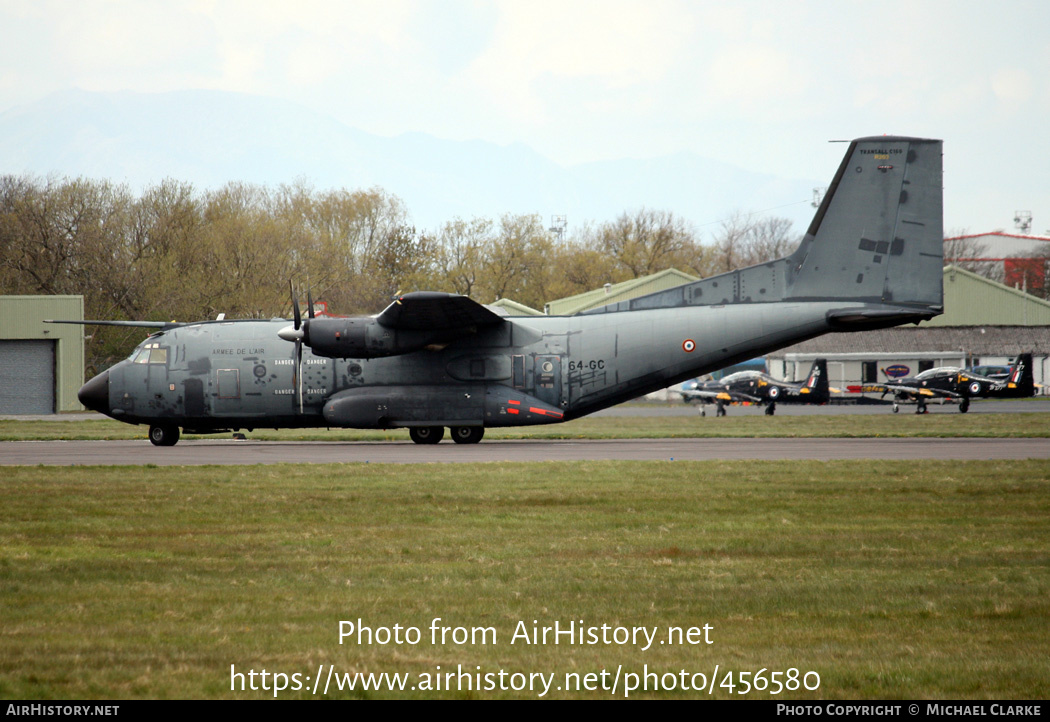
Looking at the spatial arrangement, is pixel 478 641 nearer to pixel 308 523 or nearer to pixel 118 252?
pixel 308 523

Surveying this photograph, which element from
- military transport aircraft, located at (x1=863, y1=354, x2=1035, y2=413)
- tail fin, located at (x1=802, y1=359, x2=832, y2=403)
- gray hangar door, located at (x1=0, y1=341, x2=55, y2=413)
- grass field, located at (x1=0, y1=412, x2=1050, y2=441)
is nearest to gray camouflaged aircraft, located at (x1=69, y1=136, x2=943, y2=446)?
grass field, located at (x1=0, y1=412, x2=1050, y2=441)

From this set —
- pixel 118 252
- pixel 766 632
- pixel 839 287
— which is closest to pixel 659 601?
pixel 766 632

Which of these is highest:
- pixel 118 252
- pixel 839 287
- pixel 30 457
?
pixel 118 252

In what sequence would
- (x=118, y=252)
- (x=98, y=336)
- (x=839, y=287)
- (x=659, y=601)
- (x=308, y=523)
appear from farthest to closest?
(x=118, y=252), (x=98, y=336), (x=839, y=287), (x=308, y=523), (x=659, y=601)

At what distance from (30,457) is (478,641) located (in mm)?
19393

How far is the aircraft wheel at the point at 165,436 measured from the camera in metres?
27.2

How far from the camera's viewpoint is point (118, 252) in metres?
62.3

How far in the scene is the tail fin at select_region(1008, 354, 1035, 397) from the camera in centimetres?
4625

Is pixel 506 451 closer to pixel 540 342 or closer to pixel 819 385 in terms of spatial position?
pixel 540 342

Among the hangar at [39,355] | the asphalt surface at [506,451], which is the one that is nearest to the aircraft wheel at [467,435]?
the asphalt surface at [506,451]

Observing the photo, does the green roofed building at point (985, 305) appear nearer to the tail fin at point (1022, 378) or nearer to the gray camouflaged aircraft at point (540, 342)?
the tail fin at point (1022, 378)

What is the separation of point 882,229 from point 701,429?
35.5ft

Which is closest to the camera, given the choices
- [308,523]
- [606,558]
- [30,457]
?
[606,558]

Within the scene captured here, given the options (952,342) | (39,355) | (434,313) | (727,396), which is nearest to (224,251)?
(39,355)
